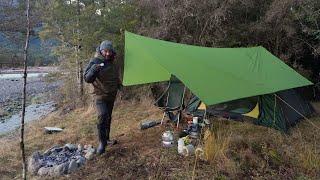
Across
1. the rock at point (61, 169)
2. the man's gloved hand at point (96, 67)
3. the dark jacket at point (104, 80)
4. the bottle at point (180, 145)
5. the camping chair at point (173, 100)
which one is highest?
the man's gloved hand at point (96, 67)

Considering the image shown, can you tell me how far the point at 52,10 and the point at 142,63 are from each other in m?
5.61

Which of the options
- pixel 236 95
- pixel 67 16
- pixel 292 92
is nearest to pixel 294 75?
pixel 292 92

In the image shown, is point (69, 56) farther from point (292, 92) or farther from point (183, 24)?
point (292, 92)

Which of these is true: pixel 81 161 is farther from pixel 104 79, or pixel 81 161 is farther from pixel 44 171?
pixel 104 79

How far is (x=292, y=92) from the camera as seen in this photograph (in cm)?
795

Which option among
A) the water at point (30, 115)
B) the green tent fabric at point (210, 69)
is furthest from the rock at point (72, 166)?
the water at point (30, 115)

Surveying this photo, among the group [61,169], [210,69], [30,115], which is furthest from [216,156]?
[30,115]

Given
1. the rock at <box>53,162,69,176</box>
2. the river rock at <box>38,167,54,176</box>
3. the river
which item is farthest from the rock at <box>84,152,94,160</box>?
the river

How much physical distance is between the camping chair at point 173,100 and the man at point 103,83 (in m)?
1.71

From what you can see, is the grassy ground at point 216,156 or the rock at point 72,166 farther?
the rock at point 72,166

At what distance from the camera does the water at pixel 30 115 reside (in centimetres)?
1220

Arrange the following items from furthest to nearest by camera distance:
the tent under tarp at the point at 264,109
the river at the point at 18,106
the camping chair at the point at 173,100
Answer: the river at the point at 18,106 < the camping chair at the point at 173,100 < the tent under tarp at the point at 264,109

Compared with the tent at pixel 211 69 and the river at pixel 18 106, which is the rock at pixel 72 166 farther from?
the river at pixel 18 106

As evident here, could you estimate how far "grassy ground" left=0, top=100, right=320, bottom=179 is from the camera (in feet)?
17.2
